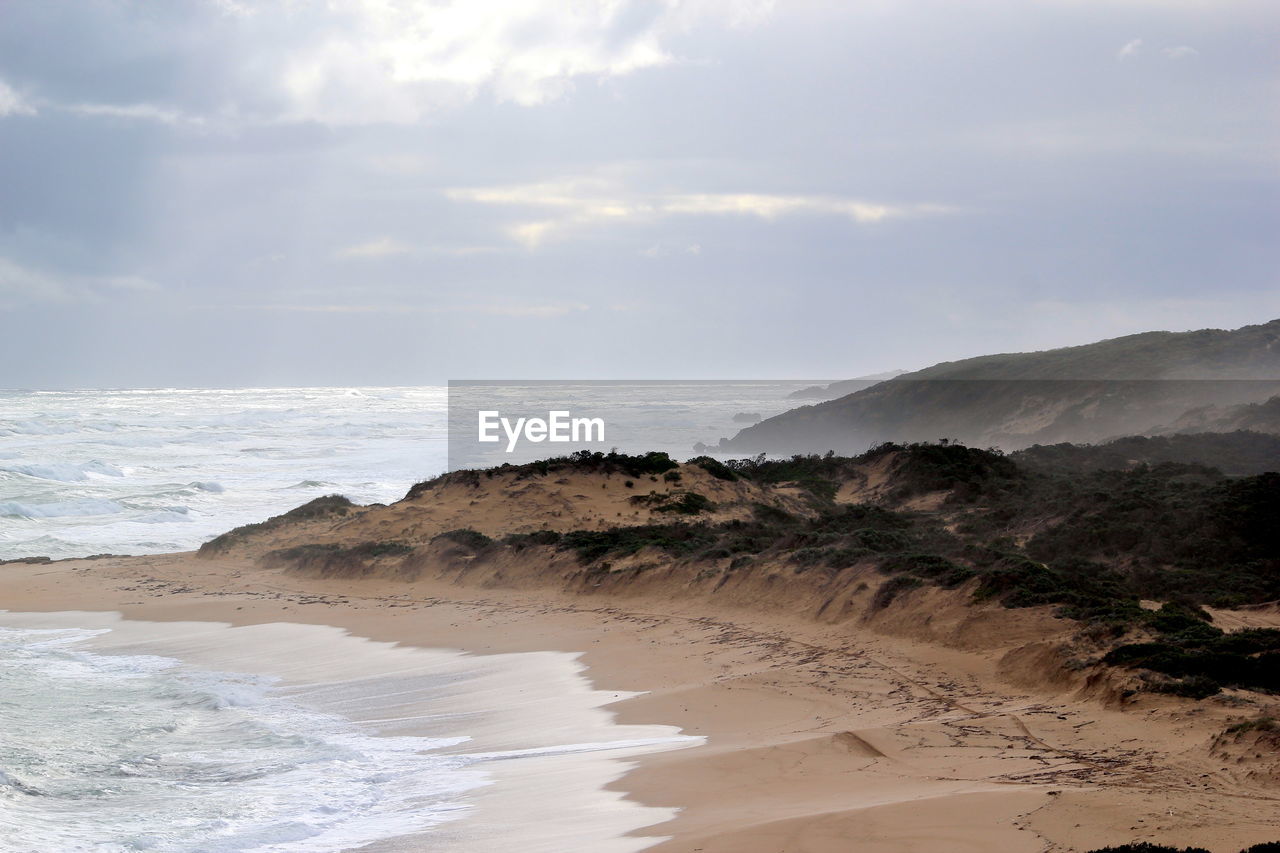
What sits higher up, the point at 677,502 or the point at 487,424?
the point at 487,424

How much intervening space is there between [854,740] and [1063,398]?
52497 millimetres

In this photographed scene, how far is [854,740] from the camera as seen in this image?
29.1 feet

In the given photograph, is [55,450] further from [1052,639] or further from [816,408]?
[1052,639]

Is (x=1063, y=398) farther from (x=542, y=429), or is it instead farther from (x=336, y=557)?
(x=336, y=557)

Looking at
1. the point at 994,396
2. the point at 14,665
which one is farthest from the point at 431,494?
the point at 994,396

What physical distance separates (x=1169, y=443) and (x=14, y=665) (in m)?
29.7

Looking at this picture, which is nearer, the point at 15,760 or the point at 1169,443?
the point at 15,760

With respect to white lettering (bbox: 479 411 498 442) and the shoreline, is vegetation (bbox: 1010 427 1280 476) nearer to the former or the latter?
the shoreline

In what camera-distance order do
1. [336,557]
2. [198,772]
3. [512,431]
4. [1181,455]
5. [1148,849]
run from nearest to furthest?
[1148,849], [198,772], [336,557], [1181,455], [512,431]

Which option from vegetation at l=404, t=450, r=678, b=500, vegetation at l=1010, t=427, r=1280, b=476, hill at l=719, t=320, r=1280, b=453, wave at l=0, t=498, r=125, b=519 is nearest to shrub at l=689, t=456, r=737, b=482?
vegetation at l=404, t=450, r=678, b=500

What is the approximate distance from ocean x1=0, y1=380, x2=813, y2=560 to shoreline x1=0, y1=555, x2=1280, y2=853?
64.5 feet

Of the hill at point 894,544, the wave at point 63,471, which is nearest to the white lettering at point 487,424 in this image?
the wave at point 63,471

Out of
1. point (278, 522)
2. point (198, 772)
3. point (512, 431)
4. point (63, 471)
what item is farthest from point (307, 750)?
point (512, 431)

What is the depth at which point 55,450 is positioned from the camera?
53844 millimetres
